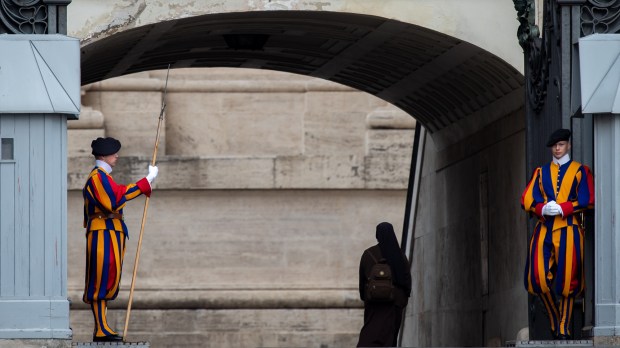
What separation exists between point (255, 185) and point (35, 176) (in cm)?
1144

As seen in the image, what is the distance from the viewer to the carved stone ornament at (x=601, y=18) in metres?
16.1

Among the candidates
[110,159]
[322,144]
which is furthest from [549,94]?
[322,144]

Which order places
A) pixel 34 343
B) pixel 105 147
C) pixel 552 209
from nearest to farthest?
pixel 34 343, pixel 552 209, pixel 105 147

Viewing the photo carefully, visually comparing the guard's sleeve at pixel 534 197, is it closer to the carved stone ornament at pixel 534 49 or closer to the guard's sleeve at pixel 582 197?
the guard's sleeve at pixel 582 197

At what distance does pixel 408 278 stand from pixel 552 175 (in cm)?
219

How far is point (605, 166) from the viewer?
1543 centimetres

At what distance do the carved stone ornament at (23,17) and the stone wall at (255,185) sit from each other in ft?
34.5

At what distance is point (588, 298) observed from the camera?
1555 centimetres

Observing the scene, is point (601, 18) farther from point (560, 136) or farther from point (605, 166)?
point (605, 166)

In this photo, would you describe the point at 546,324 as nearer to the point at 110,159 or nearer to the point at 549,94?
the point at 549,94

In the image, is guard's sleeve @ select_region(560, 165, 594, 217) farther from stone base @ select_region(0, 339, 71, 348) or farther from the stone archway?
stone base @ select_region(0, 339, 71, 348)

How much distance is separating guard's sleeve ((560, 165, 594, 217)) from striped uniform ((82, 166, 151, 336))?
302cm

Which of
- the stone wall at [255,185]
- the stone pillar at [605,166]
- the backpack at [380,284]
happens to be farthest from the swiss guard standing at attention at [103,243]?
the stone wall at [255,185]

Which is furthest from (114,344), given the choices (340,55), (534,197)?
(340,55)
